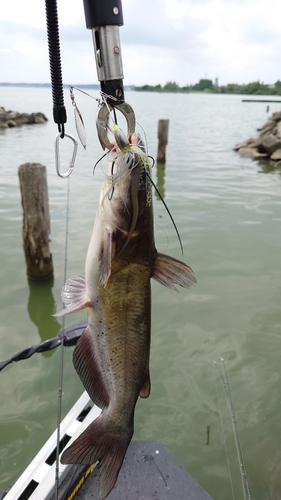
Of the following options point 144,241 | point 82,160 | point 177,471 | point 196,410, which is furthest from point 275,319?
point 82,160

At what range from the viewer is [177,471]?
8.41 ft

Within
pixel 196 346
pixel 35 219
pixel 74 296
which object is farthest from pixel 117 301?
pixel 35 219

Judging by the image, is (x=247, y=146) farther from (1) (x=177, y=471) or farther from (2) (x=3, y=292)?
(1) (x=177, y=471)

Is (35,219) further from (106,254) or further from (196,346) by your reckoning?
(106,254)

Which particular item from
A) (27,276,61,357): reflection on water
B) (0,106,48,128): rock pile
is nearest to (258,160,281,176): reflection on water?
(27,276,61,357): reflection on water

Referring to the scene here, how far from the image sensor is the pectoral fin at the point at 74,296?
184 centimetres

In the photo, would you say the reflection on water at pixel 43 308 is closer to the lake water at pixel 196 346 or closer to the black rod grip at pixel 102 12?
the lake water at pixel 196 346

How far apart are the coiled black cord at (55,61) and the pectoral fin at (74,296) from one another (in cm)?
72

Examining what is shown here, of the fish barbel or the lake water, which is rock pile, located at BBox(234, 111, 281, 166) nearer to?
the lake water

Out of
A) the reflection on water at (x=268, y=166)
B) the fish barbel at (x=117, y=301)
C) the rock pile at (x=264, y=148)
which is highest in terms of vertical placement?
the fish barbel at (x=117, y=301)

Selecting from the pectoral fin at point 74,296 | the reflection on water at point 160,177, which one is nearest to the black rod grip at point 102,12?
the pectoral fin at point 74,296

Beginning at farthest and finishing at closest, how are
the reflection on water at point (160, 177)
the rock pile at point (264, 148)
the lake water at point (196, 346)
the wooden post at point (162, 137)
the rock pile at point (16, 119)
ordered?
the rock pile at point (16, 119), the rock pile at point (264, 148), the wooden post at point (162, 137), the reflection on water at point (160, 177), the lake water at point (196, 346)

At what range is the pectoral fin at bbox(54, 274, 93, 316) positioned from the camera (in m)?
1.84

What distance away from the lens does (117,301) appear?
5.97 ft
